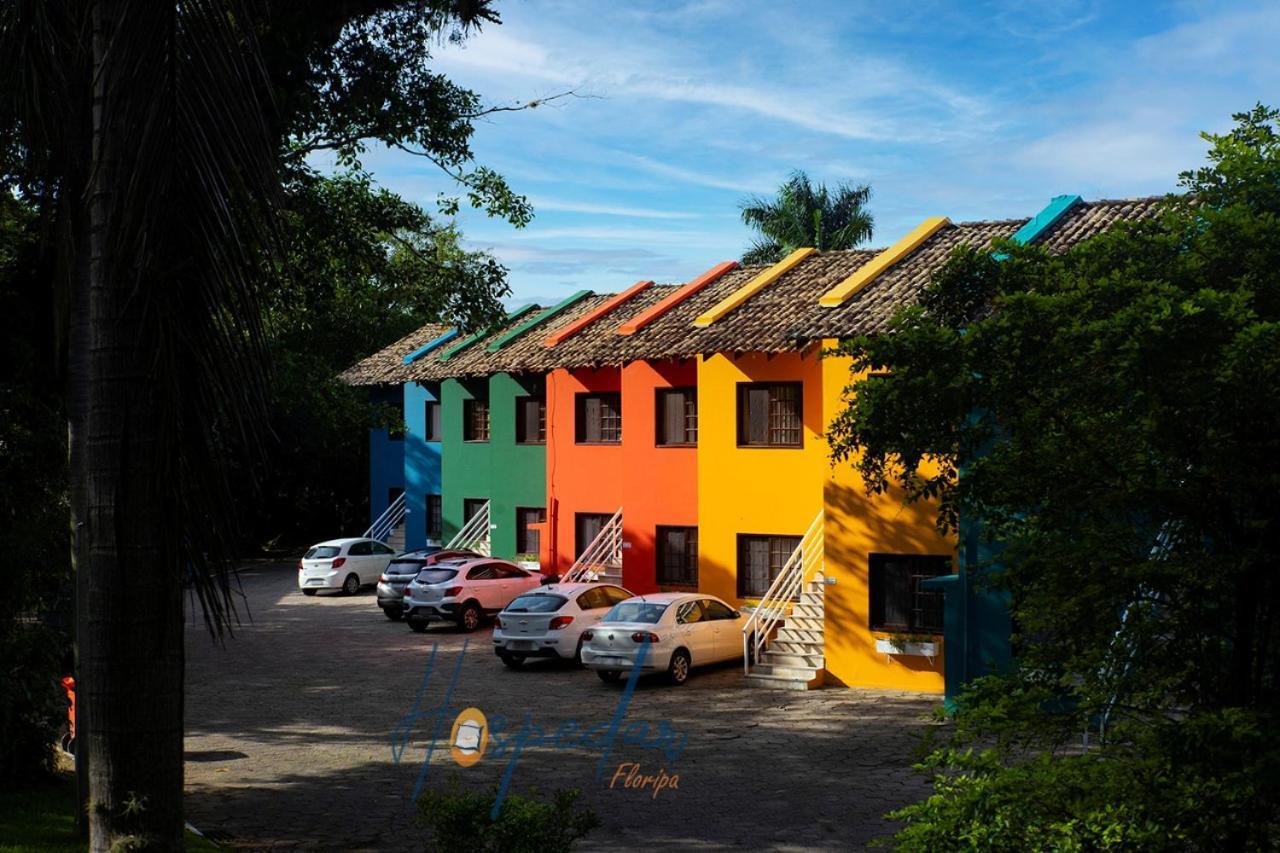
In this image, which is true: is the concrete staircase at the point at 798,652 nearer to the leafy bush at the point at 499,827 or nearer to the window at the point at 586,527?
the window at the point at 586,527

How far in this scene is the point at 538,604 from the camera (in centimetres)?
2527

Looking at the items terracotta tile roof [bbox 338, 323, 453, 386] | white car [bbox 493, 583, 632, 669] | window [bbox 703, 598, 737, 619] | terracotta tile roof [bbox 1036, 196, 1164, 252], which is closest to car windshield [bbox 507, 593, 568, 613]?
white car [bbox 493, 583, 632, 669]

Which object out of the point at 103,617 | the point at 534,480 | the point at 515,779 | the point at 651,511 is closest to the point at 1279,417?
the point at 103,617

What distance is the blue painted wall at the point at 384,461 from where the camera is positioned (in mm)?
43500

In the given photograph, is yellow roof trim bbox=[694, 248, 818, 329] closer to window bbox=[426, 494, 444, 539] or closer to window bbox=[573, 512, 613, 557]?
window bbox=[573, 512, 613, 557]

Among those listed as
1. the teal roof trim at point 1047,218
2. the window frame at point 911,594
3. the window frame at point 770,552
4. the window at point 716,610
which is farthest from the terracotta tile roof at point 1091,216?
the window at point 716,610

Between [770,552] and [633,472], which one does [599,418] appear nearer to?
[633,472]

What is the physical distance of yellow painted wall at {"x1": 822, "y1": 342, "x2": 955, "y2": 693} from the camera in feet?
73.7

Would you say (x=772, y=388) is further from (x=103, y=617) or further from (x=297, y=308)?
(x=103, y=617)

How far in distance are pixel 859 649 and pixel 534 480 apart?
14421 millimetres

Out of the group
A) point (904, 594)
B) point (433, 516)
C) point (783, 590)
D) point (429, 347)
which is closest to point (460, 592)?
point (783, 590)

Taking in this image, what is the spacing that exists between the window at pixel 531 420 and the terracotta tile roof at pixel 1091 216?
15292mm

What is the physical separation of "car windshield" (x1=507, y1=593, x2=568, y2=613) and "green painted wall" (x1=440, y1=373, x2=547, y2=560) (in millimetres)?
9875

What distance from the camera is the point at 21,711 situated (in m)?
12.9
